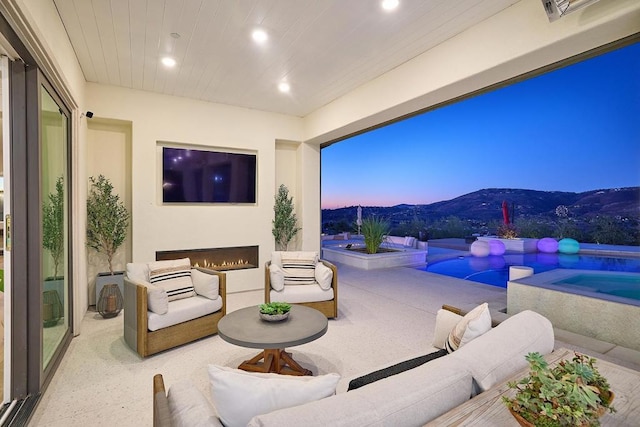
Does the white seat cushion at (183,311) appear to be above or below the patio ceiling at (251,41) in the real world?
below

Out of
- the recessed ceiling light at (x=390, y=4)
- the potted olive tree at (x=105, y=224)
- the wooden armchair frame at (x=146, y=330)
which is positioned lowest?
the wooden armchair frame at (x=146, y=330)

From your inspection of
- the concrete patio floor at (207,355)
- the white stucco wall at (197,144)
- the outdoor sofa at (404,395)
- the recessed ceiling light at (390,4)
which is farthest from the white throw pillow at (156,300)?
the recessed ceiling light at (390,4)

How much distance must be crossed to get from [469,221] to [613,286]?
319cm

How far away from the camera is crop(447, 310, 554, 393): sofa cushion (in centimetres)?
129

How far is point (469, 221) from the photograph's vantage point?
7004mm

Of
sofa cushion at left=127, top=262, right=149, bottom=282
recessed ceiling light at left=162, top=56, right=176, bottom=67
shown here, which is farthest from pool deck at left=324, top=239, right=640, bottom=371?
recessed ceiling light at left=162, top=56, right=176, bottom=67

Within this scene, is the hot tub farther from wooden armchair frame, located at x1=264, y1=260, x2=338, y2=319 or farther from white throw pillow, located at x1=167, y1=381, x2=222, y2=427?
white throw pillow, located at x1=167, y1=381, x2=222, y2=427

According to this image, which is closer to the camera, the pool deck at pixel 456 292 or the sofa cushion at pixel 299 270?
the pool deck at pixel 456 292

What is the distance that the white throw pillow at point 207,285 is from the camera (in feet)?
11.0

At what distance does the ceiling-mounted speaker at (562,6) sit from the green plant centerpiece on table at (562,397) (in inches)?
88.8

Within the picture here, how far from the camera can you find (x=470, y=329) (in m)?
1.68

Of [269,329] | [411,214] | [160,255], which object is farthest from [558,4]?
[411,214]

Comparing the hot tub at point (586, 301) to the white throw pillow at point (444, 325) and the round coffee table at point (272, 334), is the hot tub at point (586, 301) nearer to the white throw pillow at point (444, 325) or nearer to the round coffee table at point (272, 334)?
the white throw pillow at point (444, 325)

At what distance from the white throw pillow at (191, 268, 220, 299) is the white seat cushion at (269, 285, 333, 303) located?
1.97 feet
